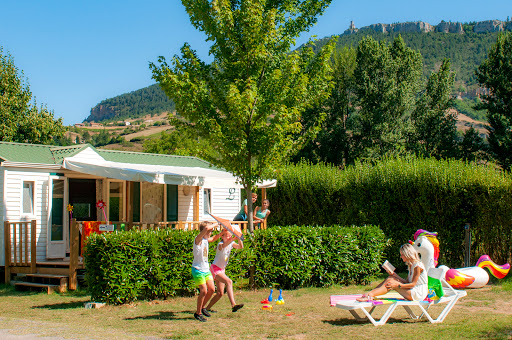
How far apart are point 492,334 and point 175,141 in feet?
141

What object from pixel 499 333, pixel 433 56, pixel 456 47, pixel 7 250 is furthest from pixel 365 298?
pixel 456 47

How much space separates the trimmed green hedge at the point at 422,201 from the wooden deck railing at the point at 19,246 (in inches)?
238

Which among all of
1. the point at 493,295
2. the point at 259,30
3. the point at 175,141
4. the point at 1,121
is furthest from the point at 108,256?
the point at 175,141

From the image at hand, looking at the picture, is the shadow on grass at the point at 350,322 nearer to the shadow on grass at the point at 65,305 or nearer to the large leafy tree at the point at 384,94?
the shadow on grass at the point at 65,305

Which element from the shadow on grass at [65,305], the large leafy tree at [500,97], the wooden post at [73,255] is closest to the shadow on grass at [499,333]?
the shadow on grass at [65,305]

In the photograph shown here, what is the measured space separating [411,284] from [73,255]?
7.13 m

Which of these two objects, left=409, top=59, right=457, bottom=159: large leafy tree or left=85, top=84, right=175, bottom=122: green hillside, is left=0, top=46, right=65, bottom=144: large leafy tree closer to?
left=409, top=59, right=457, bottom=159: large leafy tree

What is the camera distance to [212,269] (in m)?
7.93

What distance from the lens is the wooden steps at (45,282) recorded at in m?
10.9

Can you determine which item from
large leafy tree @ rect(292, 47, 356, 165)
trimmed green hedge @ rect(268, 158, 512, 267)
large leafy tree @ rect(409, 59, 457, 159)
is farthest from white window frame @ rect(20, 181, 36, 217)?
large leafy tree @ rect(409, 59, 457, 159)

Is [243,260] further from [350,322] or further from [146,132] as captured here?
[146,132]

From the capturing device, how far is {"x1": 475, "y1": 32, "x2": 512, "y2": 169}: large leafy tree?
2617 cm

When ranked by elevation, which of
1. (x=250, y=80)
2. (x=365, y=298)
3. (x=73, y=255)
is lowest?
(x=365, y=298)

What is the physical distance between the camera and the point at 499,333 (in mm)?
6211
